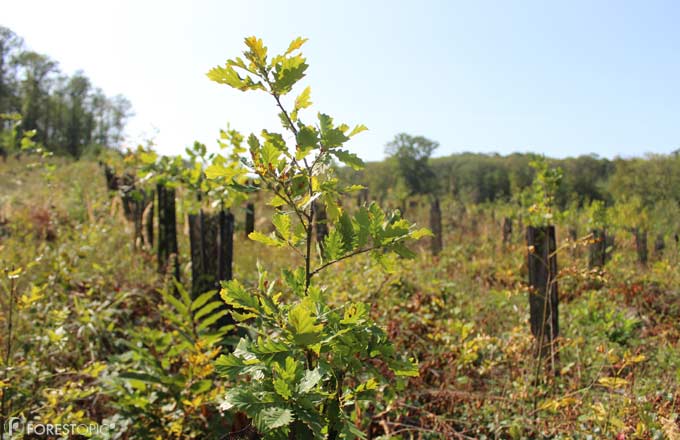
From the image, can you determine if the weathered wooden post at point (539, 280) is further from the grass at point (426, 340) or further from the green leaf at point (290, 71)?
the green leaf at point (290, 71)

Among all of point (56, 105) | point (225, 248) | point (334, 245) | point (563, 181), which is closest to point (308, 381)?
point (334, 245)

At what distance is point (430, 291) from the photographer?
427 centimetres

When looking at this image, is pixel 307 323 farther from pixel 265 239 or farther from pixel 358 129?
pixel 358 129

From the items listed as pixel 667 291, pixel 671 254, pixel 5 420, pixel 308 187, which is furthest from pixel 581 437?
pixel 671 254

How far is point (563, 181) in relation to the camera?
31.6 meters

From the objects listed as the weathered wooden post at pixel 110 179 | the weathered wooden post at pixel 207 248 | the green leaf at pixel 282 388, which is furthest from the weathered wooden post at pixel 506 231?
the green leaf at pixel 282 388

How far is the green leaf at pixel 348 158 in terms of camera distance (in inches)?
44.4

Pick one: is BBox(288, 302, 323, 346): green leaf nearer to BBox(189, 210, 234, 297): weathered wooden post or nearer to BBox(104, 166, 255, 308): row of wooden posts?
BBox(104, 166, 255, 308): row of wooden posts

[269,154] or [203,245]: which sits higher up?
[269,154]

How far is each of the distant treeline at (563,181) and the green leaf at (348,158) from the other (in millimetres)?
17925

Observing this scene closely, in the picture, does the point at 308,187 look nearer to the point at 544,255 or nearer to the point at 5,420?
the point at 5,420

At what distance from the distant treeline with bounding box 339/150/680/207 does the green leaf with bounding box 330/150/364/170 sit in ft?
58.8

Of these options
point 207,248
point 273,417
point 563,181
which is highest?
point 563,181

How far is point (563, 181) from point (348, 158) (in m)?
34.5
